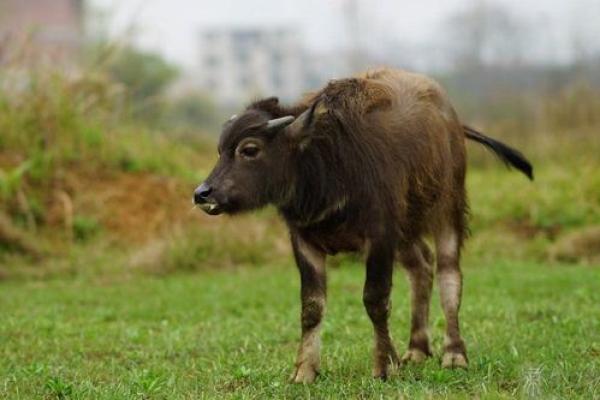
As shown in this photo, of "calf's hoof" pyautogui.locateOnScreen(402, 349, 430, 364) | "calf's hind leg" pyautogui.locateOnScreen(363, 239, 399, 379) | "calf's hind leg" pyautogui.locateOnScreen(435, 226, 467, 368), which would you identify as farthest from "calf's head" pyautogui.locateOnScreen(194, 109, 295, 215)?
"calf's hoof" pyautogui.locateOnScreen(402, 349, 430, 364)

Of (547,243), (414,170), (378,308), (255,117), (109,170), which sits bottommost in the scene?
(547,243)

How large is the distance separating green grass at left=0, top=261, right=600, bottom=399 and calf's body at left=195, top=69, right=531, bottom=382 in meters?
0.51

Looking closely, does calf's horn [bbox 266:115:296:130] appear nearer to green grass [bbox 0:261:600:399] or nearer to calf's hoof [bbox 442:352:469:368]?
green grass [bbox 0:261:600:399]

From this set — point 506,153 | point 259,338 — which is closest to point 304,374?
point 259,338

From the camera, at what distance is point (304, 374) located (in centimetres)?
653

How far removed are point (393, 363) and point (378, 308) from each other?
1.20ft

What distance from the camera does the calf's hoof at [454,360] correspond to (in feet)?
22.8

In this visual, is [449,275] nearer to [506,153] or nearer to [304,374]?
[506,153]

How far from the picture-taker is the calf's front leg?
21.9 ft

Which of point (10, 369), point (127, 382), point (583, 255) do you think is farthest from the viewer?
point (583, 255)

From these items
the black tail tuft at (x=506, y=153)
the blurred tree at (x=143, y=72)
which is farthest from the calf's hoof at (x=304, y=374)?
the blurred tree at (x=143, y=72)

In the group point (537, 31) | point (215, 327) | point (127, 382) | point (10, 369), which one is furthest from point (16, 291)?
point (537, 31)

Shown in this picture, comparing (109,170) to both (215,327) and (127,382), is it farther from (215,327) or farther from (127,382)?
(127,382)

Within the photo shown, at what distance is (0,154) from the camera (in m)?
16.1
